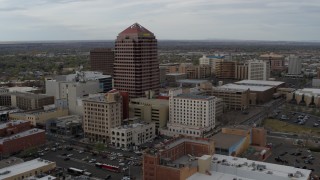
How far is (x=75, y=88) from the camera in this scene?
235 ft

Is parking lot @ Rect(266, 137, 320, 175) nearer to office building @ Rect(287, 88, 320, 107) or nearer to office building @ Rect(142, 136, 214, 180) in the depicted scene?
office building @ Rect(142, 136, 214, 180)

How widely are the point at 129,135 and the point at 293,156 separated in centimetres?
2186

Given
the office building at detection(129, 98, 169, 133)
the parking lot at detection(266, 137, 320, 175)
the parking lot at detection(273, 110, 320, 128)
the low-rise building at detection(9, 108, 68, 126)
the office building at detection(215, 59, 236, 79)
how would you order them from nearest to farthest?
the parking lot at detection(266, 137, 320, 175) < the office building at detection(129, 98, 169, 133) < the low-rise building at detection(9, 108, 68, 126) < the parking lot at detection(273, 110, 320, 128) < the office building at detection(215, 59, 236, 79)

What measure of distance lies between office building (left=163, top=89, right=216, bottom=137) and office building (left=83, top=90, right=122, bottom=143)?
341 inches

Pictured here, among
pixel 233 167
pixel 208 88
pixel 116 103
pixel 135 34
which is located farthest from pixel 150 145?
pixel 208 88

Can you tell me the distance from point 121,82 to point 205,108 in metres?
22.3

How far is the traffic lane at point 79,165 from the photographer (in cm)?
4316

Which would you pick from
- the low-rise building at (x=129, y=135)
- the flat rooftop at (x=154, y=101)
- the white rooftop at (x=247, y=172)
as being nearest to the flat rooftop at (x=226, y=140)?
the white rooftop at (x=247, y=172)

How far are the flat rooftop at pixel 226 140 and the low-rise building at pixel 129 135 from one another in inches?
439

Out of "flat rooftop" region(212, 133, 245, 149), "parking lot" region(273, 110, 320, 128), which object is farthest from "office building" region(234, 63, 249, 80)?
"flat rooftop" region(212, 133, 245, 149)

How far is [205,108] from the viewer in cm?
5903

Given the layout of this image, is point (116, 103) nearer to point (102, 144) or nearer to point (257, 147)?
point (102, 144)

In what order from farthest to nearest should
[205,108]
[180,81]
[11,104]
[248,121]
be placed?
[180,81] → [11,104] → [248,121] → [205,108]

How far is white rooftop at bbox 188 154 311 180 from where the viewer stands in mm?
35875
